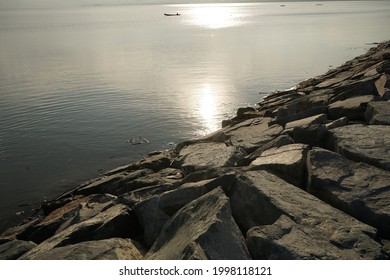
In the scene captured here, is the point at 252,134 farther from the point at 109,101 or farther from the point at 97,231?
the point at 109,101

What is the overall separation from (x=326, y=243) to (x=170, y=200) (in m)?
2.82

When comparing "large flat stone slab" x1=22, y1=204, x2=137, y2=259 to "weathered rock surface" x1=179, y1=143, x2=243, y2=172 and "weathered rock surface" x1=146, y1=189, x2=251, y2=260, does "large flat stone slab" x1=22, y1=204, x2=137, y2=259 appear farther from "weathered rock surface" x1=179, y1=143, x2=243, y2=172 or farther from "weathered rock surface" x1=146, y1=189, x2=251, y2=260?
"weathered rock surface" x1=179, y1=143, x2=243, y2=172

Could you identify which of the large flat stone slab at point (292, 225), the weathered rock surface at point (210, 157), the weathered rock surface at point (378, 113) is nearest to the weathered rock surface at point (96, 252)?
the large flat stone slab at point (292, 225)

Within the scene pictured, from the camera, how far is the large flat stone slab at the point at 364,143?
6.10 metres

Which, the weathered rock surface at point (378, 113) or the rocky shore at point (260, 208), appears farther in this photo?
the weathered rock surface at point (378, 113)

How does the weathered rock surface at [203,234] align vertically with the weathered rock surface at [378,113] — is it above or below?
below

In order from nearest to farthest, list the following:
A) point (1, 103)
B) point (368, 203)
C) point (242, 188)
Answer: point (368, 203), point (242, 188), point (1, 103)

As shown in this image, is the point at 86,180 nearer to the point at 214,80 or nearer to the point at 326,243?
the point at 326,243

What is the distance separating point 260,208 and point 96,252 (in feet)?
8.51

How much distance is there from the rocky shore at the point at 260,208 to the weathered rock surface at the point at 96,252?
0.06 ft

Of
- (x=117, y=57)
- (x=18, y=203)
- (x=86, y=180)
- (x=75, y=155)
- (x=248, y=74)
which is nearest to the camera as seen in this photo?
(x=18, y=203)

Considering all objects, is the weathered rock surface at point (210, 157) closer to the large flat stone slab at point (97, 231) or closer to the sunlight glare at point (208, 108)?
the large flat stone slab at point (97, 231)

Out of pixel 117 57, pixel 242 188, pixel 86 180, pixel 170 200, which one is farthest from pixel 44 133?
pixel 117 57

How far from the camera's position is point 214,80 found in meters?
27.0
